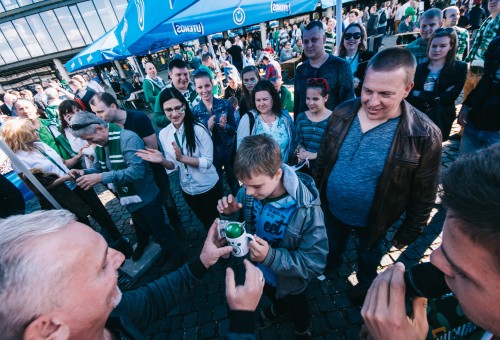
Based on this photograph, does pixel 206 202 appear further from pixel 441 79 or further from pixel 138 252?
pixel 441 79

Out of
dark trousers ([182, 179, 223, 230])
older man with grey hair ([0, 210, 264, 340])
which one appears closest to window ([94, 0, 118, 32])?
dark trousers ([182, 179, 223, 230])

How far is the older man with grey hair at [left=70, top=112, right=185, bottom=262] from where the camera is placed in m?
2.62

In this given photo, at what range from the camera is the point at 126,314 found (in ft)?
4.75

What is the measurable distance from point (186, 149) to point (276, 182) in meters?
1.65

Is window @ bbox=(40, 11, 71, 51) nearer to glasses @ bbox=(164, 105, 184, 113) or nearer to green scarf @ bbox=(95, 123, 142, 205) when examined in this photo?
green scarf @ bbox=(95, 123, 142, 205)

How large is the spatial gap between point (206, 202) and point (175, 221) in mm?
1350

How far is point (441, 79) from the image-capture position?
3469 mm

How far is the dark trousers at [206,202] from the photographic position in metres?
3.27

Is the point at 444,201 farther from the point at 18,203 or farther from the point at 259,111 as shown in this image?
the point at 18,203

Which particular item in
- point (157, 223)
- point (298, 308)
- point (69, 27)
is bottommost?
point (298, 308)

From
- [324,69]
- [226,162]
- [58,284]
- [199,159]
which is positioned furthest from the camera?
[226,162]

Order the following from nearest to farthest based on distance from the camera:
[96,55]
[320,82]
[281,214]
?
[281,214]
[320,82]
[96,55]

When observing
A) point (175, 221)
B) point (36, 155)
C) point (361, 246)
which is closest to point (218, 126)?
point (175, 221)

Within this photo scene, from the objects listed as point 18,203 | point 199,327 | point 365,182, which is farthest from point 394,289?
point 18,203
